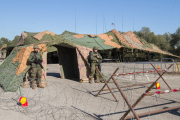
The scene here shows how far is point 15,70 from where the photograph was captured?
7.88m

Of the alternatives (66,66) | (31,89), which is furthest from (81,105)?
(66,66)

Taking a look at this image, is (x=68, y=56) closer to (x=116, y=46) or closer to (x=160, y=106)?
(x=160, y=106)

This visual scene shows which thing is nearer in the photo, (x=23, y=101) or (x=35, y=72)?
(x=23, y=101)

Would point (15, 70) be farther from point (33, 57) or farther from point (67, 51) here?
point (67, 51)

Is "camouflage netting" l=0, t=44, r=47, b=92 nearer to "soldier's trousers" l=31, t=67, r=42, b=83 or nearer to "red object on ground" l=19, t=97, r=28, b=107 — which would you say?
"soldier's trousers" l=31, t=67, r=42, b=83

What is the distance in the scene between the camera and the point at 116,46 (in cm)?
2161

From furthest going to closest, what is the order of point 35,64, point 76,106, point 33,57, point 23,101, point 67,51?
1. point 67,51
2. point 35,64
3. point 33,57
4. point 76,106
5. point 23,101

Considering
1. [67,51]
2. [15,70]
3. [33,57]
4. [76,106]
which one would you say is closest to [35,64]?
[33,57]

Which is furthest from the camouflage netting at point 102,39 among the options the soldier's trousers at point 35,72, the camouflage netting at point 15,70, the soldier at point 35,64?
the soldier's trousers at point 35,72

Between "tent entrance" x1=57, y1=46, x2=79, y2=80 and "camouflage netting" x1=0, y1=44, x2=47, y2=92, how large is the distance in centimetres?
269

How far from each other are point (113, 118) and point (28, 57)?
5674 millimetres

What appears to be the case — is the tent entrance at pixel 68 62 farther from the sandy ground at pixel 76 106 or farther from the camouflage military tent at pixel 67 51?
the sandy ground at pixel 76 106

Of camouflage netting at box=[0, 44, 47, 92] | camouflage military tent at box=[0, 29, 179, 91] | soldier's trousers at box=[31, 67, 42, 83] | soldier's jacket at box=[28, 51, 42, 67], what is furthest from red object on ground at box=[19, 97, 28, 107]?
soldier's jacket at box=[28, 51, 42, 67]

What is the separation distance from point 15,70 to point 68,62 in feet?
14.7
